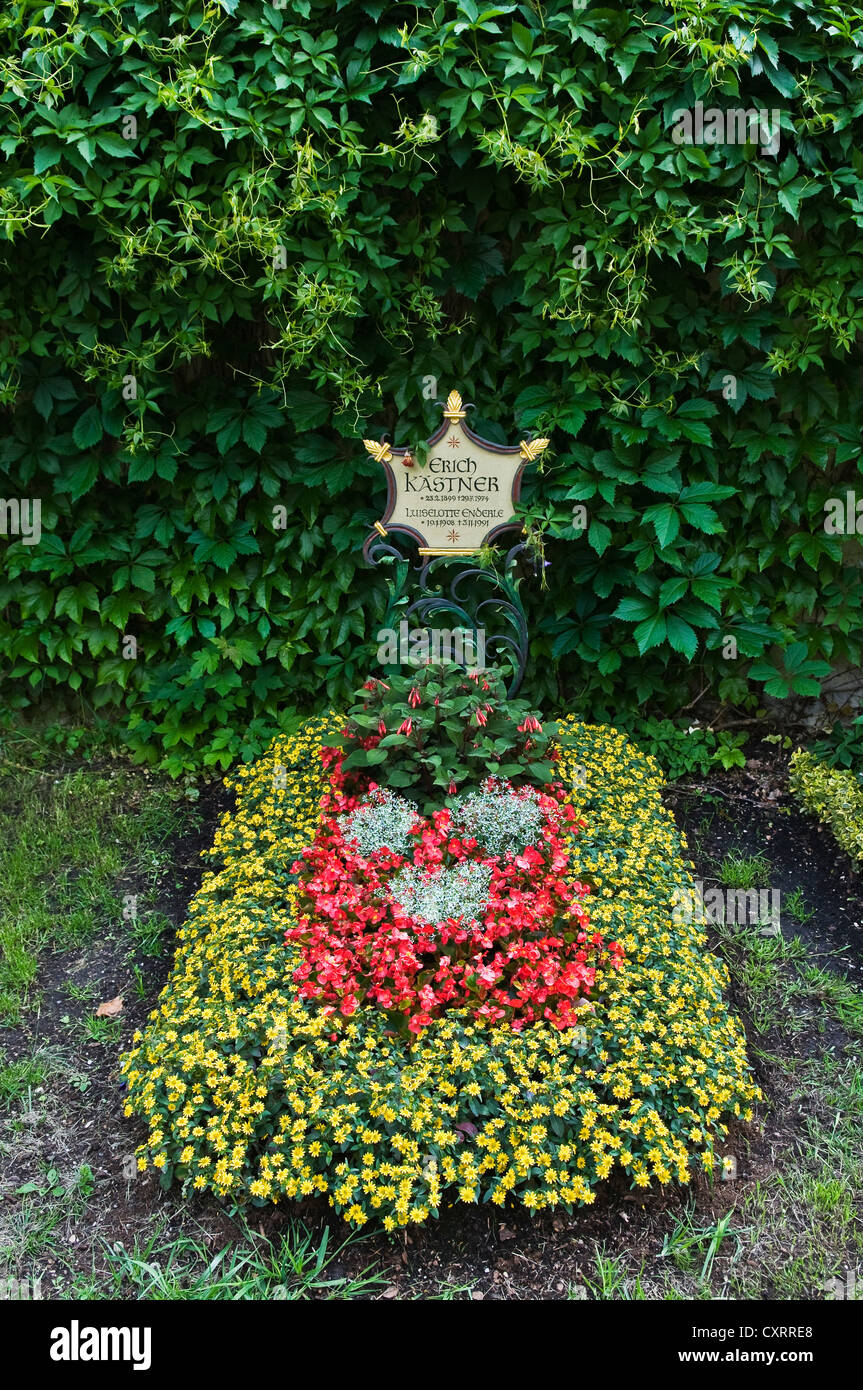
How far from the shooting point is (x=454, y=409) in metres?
3.30

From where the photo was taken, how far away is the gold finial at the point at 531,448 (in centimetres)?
331

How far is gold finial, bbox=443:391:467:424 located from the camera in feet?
10.7

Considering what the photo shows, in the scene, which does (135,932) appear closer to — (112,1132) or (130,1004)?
(130,1004)

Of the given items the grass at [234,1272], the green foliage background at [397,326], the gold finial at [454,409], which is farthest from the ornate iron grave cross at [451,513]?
the grass at [234,1272]

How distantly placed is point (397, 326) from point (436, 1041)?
7.68 ft

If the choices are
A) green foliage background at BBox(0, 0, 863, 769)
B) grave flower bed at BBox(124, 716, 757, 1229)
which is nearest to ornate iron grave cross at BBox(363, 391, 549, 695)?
green foliage background at BBox(0, 0, 863, 769)

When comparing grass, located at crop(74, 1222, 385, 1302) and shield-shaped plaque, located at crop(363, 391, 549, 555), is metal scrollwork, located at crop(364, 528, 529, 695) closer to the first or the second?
shield-shaped plaque, located at crop(363, 391, 549, 555)

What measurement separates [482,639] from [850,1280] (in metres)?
2.20

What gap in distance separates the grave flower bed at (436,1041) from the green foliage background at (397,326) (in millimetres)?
1026

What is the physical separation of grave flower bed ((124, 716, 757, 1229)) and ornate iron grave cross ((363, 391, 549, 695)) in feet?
2.40

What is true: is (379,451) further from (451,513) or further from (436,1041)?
(436,1041)

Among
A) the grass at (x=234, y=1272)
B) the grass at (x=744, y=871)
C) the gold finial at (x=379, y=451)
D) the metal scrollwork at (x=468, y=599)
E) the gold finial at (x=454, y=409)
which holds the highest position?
the gold finial at (x=454, y=409)

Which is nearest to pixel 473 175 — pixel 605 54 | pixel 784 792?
pixel 605 54

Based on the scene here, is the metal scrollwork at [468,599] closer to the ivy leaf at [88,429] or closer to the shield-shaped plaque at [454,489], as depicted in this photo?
the shield-shaped plaque at [454,489]
